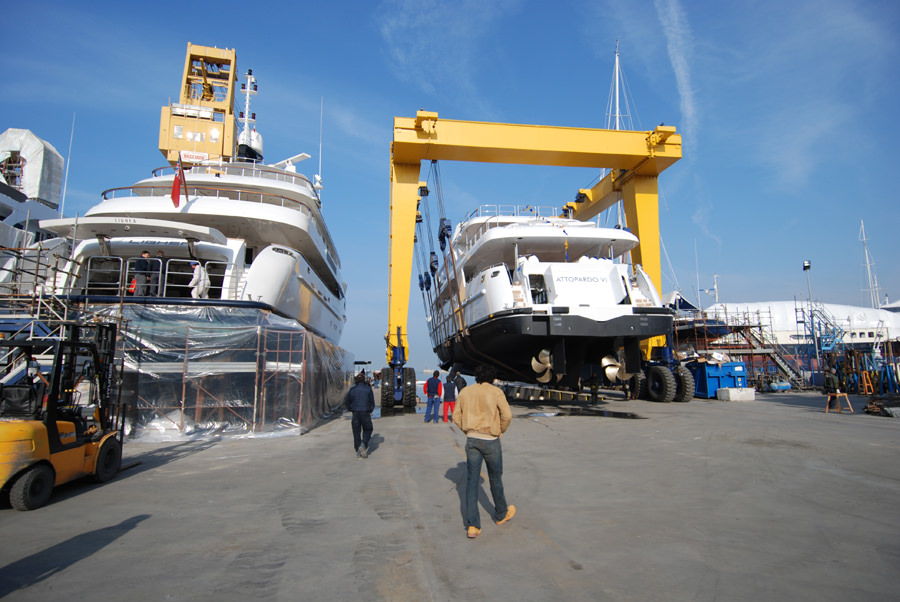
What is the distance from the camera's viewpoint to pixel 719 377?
17703 millimetres

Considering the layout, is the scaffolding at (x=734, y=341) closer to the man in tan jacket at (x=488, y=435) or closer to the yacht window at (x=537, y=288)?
the yacht window at (x=537, y=288)

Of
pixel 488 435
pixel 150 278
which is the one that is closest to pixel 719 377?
pixel 488 435

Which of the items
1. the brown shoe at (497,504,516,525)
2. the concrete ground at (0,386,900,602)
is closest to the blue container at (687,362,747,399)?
the concrete ground at (0,386,900,602)

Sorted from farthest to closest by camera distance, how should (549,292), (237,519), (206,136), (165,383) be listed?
(206,136)
(549,292)
(165,383)
(237,519)

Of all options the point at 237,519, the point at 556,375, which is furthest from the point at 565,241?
the point at 237,519

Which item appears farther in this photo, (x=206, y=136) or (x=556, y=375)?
(x=206, y=136)

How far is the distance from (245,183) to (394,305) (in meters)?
5.94

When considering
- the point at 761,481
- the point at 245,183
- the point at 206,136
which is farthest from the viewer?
the point at 206,136

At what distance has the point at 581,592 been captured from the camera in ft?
9.20

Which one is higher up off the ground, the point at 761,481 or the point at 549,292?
the point at 549,292

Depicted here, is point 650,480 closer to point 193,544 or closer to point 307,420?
point 193,544

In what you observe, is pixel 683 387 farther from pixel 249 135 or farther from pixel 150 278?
pixel 249 135

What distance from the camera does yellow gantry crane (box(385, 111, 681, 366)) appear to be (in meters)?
15.1

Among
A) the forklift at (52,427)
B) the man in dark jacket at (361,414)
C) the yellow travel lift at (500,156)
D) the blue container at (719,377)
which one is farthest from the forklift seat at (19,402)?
the blue container at (719,377)
